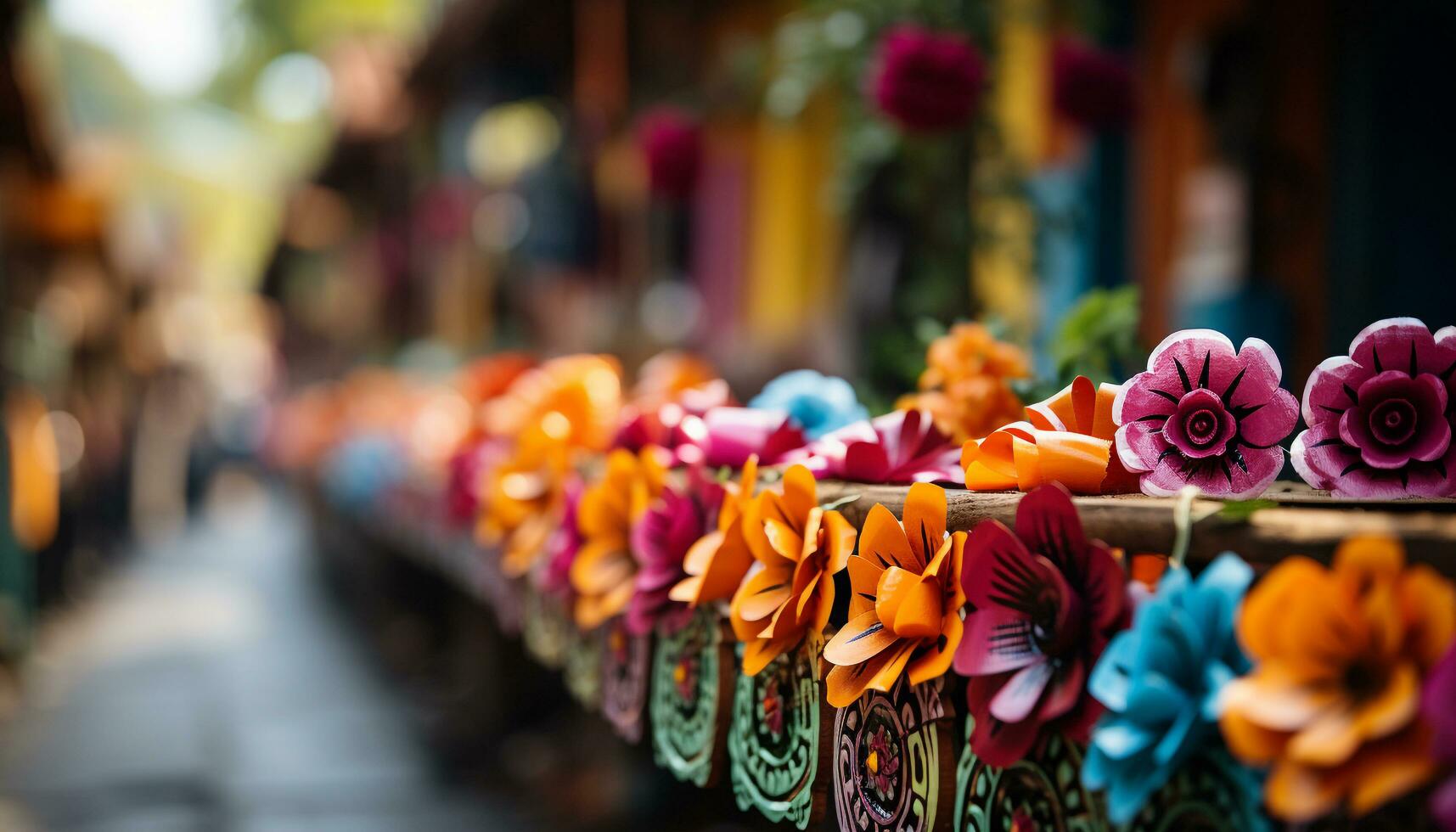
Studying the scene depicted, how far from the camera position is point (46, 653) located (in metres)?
7.51

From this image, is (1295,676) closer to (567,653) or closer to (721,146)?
(567,653)

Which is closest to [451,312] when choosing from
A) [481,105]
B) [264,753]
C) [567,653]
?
[481,105]

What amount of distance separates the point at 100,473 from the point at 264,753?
26.1 ft

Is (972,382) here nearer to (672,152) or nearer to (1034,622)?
(1034,622)

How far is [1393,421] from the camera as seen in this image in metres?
0.95

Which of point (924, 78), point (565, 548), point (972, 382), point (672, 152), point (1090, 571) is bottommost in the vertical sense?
point (565, 548)

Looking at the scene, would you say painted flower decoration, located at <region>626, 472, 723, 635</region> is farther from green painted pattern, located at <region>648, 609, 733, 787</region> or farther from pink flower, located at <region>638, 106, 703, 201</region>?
pink flower, located at <region>638, 106, 703, 201</region>

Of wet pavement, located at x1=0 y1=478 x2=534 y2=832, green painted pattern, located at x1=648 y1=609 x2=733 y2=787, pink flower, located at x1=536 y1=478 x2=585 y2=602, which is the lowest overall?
wet pavement, located at x1=0 y1=478 x2=534 y2=832

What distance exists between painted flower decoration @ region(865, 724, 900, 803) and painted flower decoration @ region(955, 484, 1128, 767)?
6.0 inches

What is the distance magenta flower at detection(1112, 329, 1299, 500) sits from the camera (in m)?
0.98

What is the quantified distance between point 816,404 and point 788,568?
45cm

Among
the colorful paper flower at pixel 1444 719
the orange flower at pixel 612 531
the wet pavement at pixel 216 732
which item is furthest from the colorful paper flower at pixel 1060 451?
the wet pavement at pixel 216 732

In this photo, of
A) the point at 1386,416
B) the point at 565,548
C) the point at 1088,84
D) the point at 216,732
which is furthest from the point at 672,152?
the point at 1386,416

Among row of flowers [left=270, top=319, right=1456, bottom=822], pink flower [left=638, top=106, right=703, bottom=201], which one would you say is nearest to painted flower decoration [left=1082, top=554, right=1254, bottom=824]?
row of flowers [left=270, top=319, right=1456, bottom=822]
